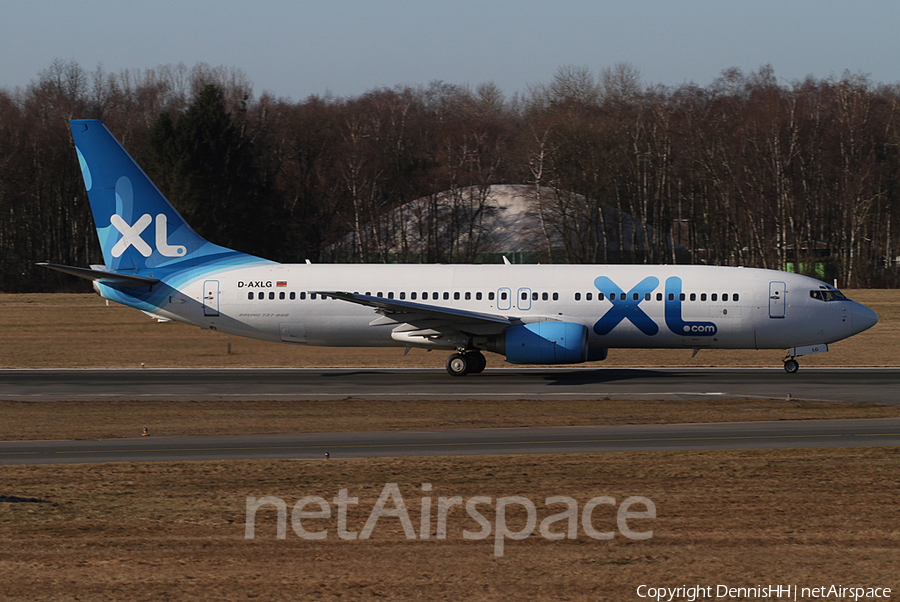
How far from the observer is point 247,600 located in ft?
31.7

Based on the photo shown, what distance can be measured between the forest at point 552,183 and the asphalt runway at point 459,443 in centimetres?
4923

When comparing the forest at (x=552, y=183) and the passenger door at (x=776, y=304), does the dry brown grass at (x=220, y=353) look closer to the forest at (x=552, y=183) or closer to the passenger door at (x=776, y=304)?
the passenger door at (x=776, y=304)

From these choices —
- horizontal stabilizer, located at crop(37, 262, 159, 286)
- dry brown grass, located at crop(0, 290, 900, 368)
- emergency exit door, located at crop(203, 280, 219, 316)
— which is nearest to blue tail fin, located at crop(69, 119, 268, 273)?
horizontal stabilizer, located at crop(37, 262, 159, 286)

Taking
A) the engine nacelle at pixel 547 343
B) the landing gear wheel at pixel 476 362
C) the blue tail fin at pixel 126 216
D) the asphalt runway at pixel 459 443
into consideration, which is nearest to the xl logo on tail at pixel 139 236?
the blue tail fin at pixel 126 216

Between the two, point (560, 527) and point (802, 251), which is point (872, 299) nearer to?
point (802, 251)

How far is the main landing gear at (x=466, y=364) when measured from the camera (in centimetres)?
3228

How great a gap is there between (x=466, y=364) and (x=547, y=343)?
131 inches

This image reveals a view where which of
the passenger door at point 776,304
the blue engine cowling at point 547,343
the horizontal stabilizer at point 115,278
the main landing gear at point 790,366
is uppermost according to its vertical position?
the horizontal stabilizer at point 115,278

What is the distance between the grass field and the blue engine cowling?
6.90 metres

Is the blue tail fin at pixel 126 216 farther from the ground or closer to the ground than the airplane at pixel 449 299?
farther from the ground

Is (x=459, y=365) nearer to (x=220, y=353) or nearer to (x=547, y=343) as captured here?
(x=547, y=343)

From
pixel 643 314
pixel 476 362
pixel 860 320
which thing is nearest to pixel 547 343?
pixel 476 362

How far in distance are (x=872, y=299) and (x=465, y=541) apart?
178 feet

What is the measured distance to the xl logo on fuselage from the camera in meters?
32.0
